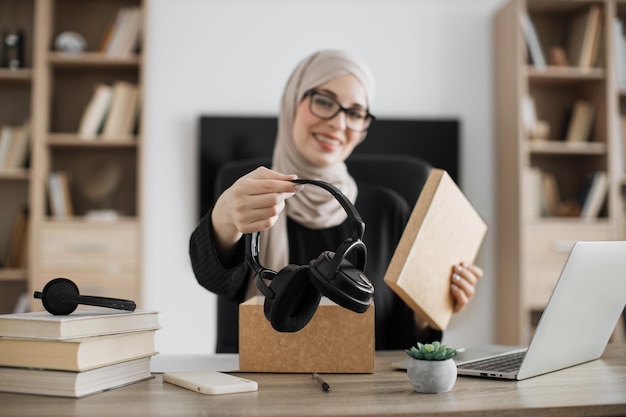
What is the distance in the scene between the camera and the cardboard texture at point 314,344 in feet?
3.27

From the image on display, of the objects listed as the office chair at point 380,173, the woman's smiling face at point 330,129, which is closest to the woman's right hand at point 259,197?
the woman's smiling face at point 330,129

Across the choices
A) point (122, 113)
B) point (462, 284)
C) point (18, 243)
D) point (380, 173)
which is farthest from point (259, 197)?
point (18, 243)

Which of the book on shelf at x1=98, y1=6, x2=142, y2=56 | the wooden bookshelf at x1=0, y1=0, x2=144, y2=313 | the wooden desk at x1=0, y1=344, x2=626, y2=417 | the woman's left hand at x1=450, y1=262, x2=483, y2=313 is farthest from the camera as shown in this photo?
the book on shelf at x1=98, y1=6, x2=142, y2=56

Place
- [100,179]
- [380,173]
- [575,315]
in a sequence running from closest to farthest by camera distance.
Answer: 1. [575,315]
2. [380,173]
3. [100,179]

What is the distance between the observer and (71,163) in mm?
3318

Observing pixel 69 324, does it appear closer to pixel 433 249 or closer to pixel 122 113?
pixel 433 249

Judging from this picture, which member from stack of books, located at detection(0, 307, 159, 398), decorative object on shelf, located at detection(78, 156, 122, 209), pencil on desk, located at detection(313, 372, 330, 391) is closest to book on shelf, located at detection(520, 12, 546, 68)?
decorative object on shelf, located at detection(78, 156, 122, 209)

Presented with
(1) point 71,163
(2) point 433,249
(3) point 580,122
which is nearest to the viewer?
(2) point 433,249

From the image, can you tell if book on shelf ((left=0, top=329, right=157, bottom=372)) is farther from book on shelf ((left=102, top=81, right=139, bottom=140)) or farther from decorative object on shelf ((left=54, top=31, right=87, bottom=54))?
decorative object on shelf ((left=54, top=31, right=87, bottom=54))

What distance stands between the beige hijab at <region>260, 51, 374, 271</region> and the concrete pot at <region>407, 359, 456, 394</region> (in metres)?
0.73

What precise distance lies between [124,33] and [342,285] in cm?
270

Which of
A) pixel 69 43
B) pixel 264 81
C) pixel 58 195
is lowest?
pixel 58 195

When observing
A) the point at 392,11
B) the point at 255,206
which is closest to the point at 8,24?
the point at 392,11

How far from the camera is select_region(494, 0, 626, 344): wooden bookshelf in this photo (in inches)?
128
